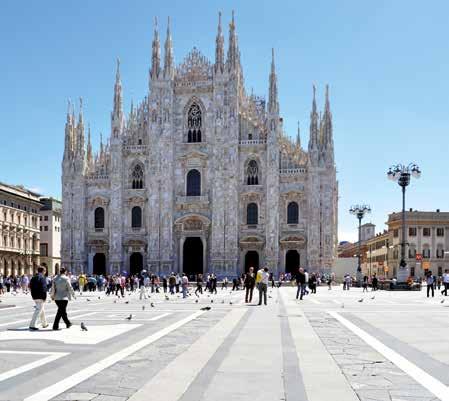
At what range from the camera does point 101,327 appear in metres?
15.3

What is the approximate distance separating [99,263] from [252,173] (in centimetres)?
1808

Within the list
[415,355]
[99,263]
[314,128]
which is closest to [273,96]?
[314,128]

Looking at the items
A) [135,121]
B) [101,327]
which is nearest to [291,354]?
[101,327]

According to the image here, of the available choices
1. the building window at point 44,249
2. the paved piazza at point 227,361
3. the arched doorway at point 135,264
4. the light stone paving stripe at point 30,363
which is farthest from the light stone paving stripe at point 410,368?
the building window at point 44,249

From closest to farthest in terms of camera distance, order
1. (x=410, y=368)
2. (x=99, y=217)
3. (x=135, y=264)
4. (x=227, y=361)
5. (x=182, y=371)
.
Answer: (x=182, y=371) → (x=410, y=368) → (x=227, y=361) → (x=135, y=264) → (x=99, y=217)

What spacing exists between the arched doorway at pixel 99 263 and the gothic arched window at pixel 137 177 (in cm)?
770

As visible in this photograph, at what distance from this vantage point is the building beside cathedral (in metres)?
60.3

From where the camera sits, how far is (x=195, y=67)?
63875 mm

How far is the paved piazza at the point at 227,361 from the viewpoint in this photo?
7844 mm

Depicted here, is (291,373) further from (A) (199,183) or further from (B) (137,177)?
(B) (137,177)

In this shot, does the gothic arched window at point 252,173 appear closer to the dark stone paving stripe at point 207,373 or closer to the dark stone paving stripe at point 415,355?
the dark stone paving stripe at point 415,355

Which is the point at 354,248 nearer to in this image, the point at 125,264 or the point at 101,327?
the point at 125,264

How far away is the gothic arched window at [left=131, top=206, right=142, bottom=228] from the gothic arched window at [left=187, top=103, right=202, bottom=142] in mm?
8580

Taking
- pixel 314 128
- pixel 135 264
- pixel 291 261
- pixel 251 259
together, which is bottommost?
pixel 135 264
